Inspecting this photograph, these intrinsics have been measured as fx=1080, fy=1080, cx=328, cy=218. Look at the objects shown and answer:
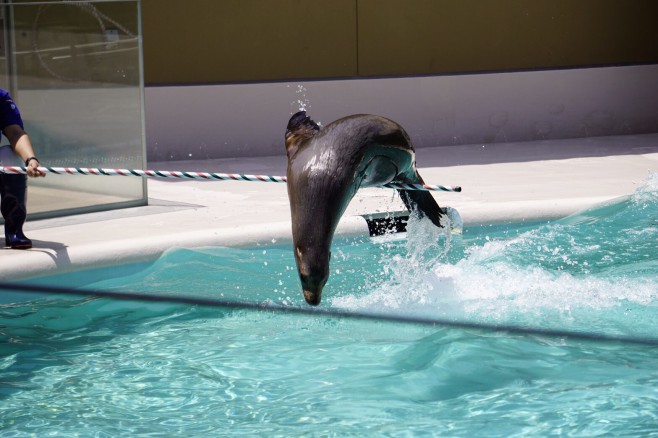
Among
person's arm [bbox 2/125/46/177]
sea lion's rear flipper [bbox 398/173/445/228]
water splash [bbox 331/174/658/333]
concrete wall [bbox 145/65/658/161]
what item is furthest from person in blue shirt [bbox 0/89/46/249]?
concrete wall [bbox 145/65/658/161]

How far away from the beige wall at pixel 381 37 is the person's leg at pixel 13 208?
13.2 feet

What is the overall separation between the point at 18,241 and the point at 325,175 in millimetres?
3167

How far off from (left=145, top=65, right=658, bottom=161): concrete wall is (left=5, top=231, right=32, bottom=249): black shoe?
11.6 ft

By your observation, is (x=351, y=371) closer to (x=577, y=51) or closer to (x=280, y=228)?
(x=280, y=228)

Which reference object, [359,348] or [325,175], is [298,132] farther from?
[359,348]

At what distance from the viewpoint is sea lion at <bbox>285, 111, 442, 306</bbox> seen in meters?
3.91

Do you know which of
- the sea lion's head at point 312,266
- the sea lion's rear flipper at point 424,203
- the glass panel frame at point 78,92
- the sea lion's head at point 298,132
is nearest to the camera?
the sea lion's head at point 312,266

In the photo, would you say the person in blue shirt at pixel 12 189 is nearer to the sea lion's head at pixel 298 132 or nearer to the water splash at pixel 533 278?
the water splash at pixel 533 278

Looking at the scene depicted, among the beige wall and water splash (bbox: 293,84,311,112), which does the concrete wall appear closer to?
water splash (bbox: 293,84,311,112)

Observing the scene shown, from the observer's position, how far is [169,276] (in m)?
6.38

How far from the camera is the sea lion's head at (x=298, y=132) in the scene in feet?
13.8

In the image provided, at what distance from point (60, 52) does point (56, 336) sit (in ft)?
8.91

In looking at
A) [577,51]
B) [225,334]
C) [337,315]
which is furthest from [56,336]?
[577,51]

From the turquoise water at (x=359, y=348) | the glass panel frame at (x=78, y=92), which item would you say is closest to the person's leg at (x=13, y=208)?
the turquoise water at (x=359, y=348)
